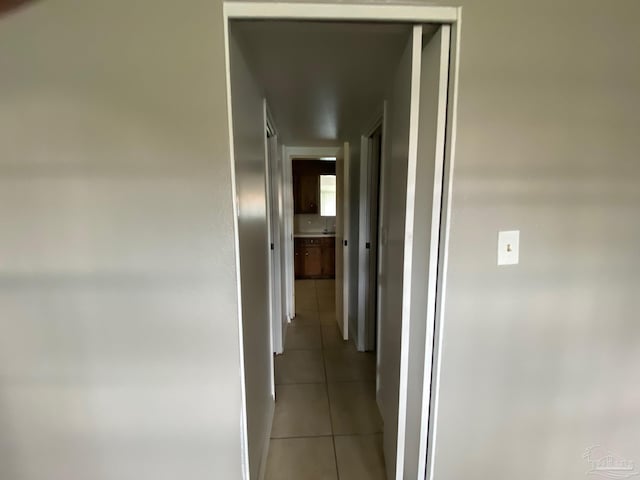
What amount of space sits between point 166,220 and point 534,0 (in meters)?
1.38

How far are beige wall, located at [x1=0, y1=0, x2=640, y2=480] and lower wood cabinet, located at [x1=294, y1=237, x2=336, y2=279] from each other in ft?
14.0

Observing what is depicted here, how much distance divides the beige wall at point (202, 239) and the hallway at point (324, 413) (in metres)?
0.68

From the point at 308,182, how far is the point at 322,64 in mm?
4066

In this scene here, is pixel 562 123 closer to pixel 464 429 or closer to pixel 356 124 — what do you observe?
pixel 464 429

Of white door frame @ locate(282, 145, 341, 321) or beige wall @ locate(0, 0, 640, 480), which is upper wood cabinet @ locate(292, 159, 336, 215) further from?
beige wall @ locate(0, 0, 640, 480)

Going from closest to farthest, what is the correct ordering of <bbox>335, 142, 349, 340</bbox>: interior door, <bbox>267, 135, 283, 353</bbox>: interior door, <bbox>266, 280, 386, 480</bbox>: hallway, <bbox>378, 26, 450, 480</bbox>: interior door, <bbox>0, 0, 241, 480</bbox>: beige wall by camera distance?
<bbox>0, 0, 241, 480</bbox>: beige wall < <bbox>378, 26, 450, 480</bbox>: interior door < <bbox>266, 280, 386, 480</bbox>: hallway < <bbox>267, 135, 283, 353</bbox>: interior door < <bbox>335, 142, 349, 340</bbox>: interior door

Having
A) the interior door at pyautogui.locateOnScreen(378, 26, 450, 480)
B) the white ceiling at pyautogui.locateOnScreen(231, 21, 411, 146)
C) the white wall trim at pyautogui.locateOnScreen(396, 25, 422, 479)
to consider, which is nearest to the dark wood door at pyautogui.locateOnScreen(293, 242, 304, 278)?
the white ceiling at pyautogui.locateOnScreen(231, 21, 411, 146)

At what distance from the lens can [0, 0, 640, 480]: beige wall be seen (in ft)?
3.22

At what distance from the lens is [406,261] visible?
47.3 inches

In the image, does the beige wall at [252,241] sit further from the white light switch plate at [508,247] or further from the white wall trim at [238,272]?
the white light switch plate at [508,247]

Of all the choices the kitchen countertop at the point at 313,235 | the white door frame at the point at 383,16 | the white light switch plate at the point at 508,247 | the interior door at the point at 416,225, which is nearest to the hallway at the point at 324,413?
the interior door at the point at 416,225

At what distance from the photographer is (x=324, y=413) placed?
84.0 inches

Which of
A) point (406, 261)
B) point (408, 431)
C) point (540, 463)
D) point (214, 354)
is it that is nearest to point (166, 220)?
point (214, 354)

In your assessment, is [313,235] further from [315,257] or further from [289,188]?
[289,188]
